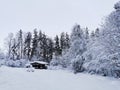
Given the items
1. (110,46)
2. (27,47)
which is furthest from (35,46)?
(110,46)

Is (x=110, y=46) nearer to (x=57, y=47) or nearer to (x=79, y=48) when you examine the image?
(x=79, y=48)

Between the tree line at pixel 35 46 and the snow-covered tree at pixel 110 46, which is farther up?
the tree line at pixel 35 46

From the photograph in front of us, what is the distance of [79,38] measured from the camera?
128 feet

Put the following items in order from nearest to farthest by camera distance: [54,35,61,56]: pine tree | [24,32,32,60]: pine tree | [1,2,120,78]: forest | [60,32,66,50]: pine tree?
[1,2,120,78]: forest, [54,35,61,56]: pine tree, [60,32,66,50]: pine tree, [24,32,32,60]: pine tree

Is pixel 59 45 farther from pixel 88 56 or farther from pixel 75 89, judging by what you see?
pixel 75 89

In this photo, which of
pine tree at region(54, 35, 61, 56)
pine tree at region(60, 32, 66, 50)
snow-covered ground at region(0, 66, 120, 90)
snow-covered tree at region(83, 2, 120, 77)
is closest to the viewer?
snow-covered ground at region(0, 66, 120, 90)

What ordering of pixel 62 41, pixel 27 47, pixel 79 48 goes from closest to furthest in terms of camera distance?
pixel 79 48, pixel 27 47, pixel 62 41

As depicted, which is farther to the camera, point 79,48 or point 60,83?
point 79,48

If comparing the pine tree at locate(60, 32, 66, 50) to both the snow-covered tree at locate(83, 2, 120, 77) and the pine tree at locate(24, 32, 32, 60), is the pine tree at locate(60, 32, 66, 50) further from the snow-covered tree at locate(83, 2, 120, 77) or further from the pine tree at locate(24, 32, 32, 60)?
the snow-covered tree at locate(83, 2, 120, 77)

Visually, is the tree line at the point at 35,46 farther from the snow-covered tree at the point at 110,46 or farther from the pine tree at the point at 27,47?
the snow-covered tree at the point at 110,46

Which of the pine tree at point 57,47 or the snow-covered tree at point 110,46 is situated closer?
the snow-covered tree at point 110,46

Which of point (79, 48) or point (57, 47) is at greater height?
point (57, 47)

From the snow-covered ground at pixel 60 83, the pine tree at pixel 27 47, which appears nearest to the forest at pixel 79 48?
the pine tree at pixel 27 47

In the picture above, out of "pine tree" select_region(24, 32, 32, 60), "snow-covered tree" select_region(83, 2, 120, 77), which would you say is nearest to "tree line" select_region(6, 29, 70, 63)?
"pine tree" select_region(24, 32, 32, 60)
